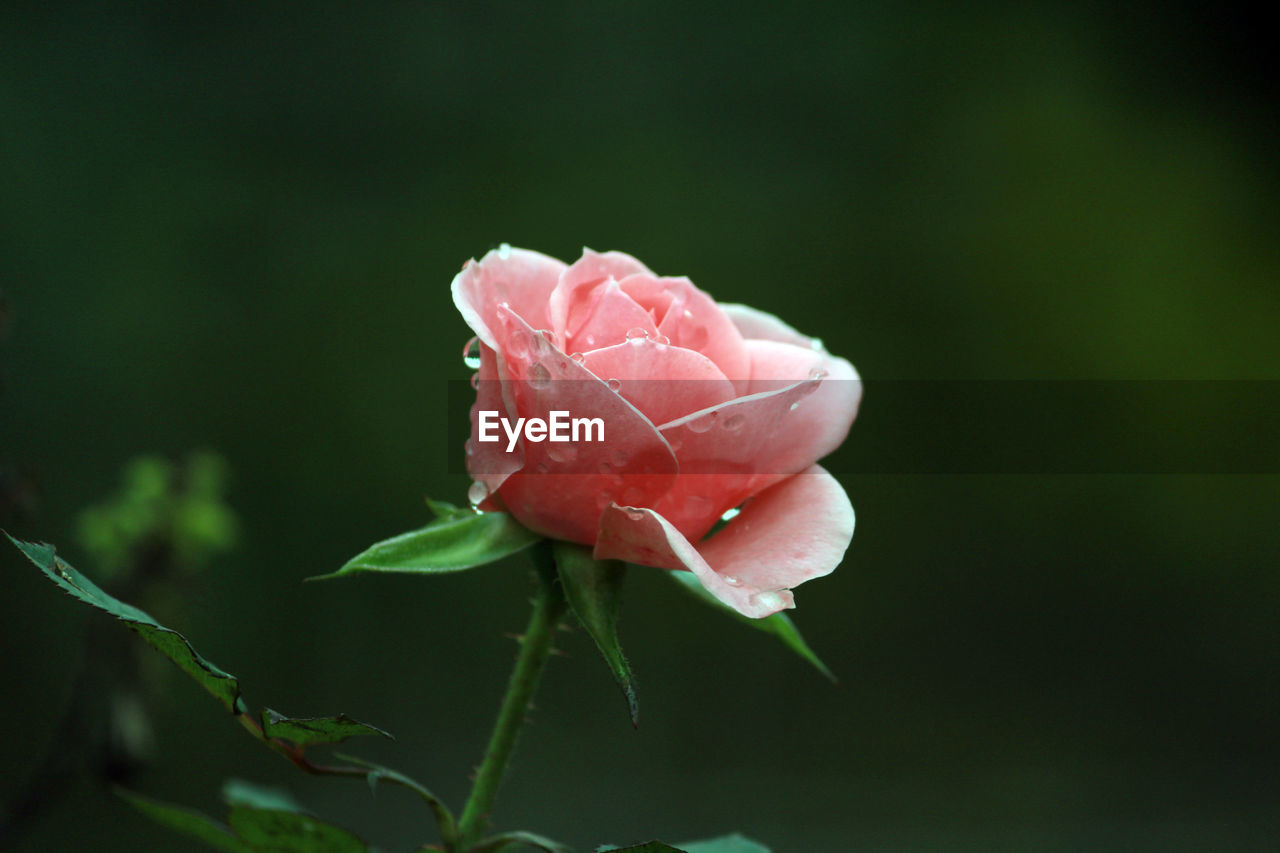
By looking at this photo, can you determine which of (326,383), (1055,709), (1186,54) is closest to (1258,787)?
(1055,709)

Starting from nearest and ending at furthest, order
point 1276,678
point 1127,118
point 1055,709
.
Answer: point 1055,709
point 1276,678
point 1127,118

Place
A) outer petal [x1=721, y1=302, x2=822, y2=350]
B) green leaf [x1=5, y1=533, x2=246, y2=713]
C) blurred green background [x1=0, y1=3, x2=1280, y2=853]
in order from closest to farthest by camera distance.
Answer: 1. green leaf [x1=5, y1=533, x2=246, y2=713]
2. outer petal [x1=721, y1=302, x2=822, y2=350]
3. blurred green background [x1=0, y1=3, x2=1280, y2=853]

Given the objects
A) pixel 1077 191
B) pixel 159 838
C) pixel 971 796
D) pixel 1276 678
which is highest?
pixel 1077 191

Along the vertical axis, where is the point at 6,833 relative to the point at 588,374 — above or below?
below

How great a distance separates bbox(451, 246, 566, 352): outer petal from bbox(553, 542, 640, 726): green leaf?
6 cm

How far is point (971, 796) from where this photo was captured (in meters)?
1.32

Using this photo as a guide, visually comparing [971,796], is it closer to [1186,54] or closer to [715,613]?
[715,613]

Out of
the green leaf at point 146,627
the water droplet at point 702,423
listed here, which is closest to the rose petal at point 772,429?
the water droplet at point 702,423

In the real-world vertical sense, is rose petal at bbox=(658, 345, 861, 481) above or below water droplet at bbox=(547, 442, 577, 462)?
above

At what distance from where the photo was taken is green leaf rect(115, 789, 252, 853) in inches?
9.6

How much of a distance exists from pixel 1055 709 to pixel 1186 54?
106 cm

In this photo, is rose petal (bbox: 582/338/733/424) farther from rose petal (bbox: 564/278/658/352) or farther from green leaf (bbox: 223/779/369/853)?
green leaf (bbox: 223/779/369/853)

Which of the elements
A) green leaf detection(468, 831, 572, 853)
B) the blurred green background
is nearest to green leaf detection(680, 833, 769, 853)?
green leaf detection(468, 831, 572, 853)

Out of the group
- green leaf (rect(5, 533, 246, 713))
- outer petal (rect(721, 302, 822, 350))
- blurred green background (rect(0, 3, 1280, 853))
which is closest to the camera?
green leaf (rect(5, 533, 246, 713))
